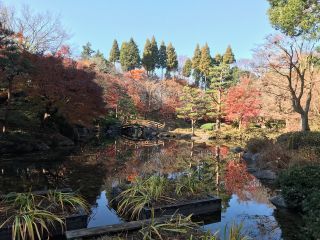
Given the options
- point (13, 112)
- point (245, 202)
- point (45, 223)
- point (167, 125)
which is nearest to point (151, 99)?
point (167, 125)

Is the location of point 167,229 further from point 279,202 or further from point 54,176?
point 54,176

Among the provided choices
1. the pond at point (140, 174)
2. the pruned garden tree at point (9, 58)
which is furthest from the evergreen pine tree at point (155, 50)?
the pruned garden tree at point (9, 58)

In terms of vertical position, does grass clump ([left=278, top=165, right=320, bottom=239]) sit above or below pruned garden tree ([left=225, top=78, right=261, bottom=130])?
below

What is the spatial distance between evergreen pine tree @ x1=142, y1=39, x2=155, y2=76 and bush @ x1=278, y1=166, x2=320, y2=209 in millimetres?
46924

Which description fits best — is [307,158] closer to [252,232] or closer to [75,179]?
[252,232]

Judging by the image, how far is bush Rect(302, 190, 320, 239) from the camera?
463 cm

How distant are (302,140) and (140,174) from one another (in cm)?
608

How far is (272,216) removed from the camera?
7.03m

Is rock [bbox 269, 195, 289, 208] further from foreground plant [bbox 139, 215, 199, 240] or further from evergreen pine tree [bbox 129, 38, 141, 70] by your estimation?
evergreen pine tree [bbox 129, 38, 141, 70]

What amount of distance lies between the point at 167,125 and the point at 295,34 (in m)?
Answer: 27.5

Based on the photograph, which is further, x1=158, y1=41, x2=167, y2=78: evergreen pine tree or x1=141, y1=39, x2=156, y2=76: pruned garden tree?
x1=158, y1=41, x2=167, y2=78: evergreen pine tree

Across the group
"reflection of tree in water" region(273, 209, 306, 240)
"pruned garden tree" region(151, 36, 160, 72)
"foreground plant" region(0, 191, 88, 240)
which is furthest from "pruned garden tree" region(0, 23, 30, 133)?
"pruned garden tree" region(151, 36, 160, 72)

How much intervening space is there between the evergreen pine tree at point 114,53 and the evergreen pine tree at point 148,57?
19.4ft

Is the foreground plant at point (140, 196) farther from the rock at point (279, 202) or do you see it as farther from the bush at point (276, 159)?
the bush at point (276, 159)
